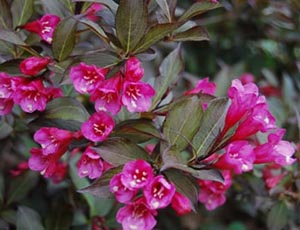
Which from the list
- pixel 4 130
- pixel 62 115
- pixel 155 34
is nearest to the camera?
pixel 155 34

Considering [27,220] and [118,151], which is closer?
[118,151]

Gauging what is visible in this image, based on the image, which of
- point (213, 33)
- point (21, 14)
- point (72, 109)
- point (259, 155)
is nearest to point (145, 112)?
point (72, 109)

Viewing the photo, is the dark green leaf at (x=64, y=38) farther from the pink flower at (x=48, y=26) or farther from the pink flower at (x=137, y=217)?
the pink flower at (x=137, y=217)

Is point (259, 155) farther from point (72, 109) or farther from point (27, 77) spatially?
point (27, 77)

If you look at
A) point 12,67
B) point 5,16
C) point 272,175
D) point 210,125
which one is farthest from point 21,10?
point 272,175

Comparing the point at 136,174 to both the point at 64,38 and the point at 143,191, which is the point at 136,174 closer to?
the point at 143,191

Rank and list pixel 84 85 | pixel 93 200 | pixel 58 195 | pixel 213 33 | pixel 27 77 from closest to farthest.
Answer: pixel 84 85 → pixel 27 77 → pixel 93 200 → pixel 58 195 → pixel 213 33

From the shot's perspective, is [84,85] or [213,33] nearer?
[84,85]
